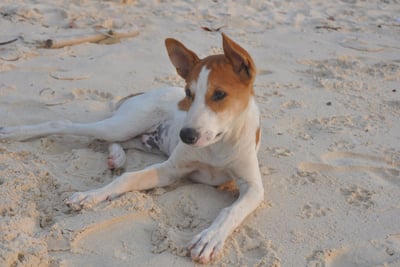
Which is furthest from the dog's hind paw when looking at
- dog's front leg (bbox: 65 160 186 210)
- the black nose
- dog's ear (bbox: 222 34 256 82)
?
dog's ear (bbox: 222 34 256 82)

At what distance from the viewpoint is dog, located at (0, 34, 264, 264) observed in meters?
3.42

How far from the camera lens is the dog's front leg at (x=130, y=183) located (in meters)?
3.62

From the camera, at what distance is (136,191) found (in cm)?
384

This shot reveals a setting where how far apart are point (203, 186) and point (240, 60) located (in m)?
1.08

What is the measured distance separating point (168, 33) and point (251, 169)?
4.07 metres

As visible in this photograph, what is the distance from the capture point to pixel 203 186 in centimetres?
412

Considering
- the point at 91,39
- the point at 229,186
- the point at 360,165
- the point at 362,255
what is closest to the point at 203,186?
the point at 229,186

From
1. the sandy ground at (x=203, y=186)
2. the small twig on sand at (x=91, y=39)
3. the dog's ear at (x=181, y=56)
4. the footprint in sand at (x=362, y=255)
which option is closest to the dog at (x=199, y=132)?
the dog's ear at (x=181, y=56)

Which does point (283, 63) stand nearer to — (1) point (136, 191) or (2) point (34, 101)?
(2) point (34, 101)

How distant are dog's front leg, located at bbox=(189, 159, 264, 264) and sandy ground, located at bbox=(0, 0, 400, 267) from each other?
0.27 feet

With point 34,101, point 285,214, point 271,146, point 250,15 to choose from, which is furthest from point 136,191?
point 250,15

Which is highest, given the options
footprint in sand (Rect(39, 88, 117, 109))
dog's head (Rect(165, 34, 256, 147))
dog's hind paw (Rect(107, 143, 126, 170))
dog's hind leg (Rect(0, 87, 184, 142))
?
dog's head (Rect(165, 34, 256, 147))

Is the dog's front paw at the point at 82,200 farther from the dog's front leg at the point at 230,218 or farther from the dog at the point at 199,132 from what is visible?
the dog's front leg at the point at 230,218

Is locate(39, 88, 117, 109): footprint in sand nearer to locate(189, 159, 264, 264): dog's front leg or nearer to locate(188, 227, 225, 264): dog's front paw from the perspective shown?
locate(189, 159, 264, 264): dog's front leg
